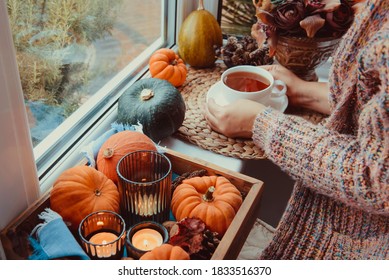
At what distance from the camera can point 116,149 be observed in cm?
75

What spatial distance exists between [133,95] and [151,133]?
3.9 inches

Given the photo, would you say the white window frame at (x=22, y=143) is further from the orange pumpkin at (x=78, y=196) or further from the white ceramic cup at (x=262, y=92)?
the white ceramic cup at (x=262, y=92)

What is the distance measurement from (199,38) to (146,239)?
2.23 ft

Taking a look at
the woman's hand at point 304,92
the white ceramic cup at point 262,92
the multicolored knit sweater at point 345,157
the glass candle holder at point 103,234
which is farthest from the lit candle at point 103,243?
the woman's hand at point 304,92

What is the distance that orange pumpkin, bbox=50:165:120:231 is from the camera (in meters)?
0.66

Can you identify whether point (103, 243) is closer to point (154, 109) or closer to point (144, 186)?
point (144, 186)

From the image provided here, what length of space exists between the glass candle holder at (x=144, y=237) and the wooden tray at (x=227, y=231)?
89mm

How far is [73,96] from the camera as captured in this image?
93 centimetres

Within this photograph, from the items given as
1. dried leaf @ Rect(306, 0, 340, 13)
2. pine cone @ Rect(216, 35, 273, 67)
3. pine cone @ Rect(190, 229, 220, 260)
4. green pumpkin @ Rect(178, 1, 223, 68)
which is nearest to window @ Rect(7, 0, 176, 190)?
green pumpkin @ Rect(178, 1, 223, 68)

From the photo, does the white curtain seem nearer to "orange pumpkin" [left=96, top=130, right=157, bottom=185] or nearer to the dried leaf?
"orange pumpkin" [left=96, top=130, right=157, bottom=185]

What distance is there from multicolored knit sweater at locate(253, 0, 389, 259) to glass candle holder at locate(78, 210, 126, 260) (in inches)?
11.9

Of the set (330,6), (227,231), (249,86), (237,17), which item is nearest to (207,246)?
(227,231)

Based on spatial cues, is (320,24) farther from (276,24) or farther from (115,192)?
(115,192)
